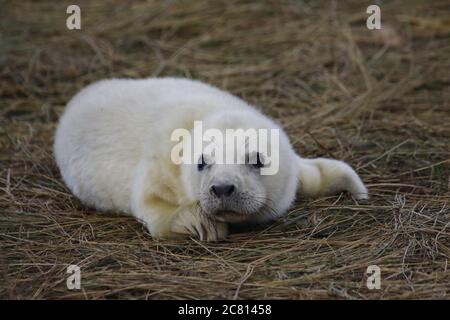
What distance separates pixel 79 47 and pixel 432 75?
3.50 metres

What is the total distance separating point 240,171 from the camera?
401 cm

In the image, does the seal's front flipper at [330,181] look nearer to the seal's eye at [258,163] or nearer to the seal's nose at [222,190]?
the seal's eye at [258,163]

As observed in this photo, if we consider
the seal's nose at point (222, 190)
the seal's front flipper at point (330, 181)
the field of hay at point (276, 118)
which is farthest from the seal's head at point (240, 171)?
the seal's front flipper at point (330, 181)

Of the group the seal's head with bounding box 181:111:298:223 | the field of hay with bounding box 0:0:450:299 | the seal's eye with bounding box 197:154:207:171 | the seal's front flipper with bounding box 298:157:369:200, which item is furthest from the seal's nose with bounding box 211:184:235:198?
the seal's front flipper with bounding box 298:157:369:200

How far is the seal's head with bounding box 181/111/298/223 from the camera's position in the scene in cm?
395

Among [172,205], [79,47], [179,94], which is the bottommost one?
[172,205]

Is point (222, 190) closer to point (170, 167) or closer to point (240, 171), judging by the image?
point (240, 171)

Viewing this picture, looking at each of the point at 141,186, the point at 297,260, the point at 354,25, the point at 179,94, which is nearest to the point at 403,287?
the point at 297,260

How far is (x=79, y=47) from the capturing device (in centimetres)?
786

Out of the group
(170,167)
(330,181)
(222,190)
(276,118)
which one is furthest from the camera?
(276,118)

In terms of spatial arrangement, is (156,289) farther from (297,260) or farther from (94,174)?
(94,174)

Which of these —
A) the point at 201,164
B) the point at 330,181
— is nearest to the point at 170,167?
the point at 201,164

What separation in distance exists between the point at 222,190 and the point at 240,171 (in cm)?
19

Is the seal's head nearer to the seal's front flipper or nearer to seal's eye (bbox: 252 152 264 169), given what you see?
seal's eye (bbox: 252 152 264 169)
